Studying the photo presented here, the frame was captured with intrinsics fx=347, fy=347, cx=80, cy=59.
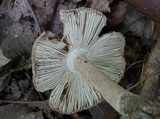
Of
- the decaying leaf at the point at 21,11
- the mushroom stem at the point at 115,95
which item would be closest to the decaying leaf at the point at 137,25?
the mushroom stem at the point at 115,95

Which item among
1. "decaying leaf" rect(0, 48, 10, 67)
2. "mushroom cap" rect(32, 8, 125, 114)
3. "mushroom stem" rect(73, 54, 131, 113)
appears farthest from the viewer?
"decaying leaf" rect(0, 48, 10, 67)

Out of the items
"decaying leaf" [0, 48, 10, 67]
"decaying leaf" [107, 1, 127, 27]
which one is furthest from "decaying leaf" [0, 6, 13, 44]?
"decaying leaf" [107, 1, 127, 27]

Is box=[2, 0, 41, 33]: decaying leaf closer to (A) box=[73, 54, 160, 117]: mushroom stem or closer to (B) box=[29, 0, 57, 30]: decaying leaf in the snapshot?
(B) box=[29, 0, 57, 30]: decaying leaf

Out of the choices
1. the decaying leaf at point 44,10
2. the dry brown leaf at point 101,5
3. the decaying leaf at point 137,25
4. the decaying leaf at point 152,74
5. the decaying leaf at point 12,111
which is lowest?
the decaying leaf at point 152,74

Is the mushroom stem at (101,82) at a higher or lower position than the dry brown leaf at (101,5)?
lower

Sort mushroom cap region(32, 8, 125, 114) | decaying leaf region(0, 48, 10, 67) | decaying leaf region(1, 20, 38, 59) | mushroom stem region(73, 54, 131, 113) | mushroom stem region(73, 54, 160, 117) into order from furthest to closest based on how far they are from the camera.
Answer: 1. decaying leaf region(1, 20, 38, 59)
2. decaying leaf region(0, 48, 10, 67)
3. mushroom cap region(32, 8, 125, 114)
4. mushroom stem region(73, 54, 131, 113)
5. mushroom stem region(73, 54, 160, 117)

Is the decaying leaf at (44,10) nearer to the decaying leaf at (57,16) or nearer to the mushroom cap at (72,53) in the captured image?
the decaying leaf at (57,16)

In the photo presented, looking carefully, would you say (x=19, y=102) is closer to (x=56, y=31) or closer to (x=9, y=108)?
(x=9, y=108)

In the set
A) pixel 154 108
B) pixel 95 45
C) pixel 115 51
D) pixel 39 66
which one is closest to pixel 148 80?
pixel 115 51
